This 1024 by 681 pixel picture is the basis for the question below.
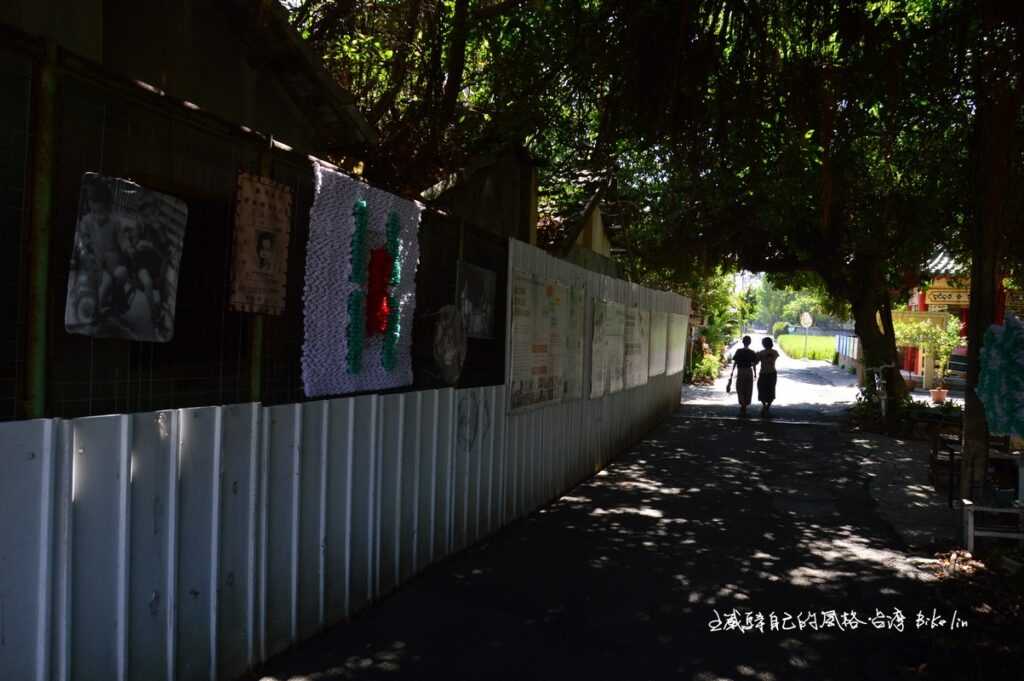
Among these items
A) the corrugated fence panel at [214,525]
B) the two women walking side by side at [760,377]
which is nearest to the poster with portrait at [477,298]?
the corrugated fence panel at [214,525]

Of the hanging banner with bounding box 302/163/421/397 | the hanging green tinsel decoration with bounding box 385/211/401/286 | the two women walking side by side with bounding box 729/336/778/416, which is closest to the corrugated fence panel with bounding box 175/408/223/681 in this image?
the hanging banner with bounding box 302/163/421/397

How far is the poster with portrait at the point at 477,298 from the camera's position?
5922mm

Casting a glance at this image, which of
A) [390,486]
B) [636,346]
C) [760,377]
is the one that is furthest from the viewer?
[760,377]

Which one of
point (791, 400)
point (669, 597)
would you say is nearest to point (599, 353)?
point (669, 597)

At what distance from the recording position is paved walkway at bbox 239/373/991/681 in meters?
4.04

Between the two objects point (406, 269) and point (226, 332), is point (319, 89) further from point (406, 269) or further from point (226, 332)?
point (226, 332)

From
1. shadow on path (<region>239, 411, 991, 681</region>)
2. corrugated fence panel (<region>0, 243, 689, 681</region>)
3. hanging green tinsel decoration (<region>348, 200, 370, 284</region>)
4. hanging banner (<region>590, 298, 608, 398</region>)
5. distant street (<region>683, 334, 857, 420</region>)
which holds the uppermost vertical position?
hanging green tinsel decoration (<region>348, 200, 370, 284</region>)

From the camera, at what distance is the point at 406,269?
500cm

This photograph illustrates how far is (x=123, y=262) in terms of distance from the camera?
300 centimetres

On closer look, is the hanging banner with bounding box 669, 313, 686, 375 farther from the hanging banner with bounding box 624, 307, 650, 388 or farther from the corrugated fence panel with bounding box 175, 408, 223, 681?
the corrugated fence panel with bounding box 175, 408, 223, 681

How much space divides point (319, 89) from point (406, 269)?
12.7 ft

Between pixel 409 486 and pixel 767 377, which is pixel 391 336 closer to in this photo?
pixel 409 486

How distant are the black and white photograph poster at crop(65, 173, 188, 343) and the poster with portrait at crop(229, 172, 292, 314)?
0.35 m

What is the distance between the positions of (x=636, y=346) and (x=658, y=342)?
2.76m
